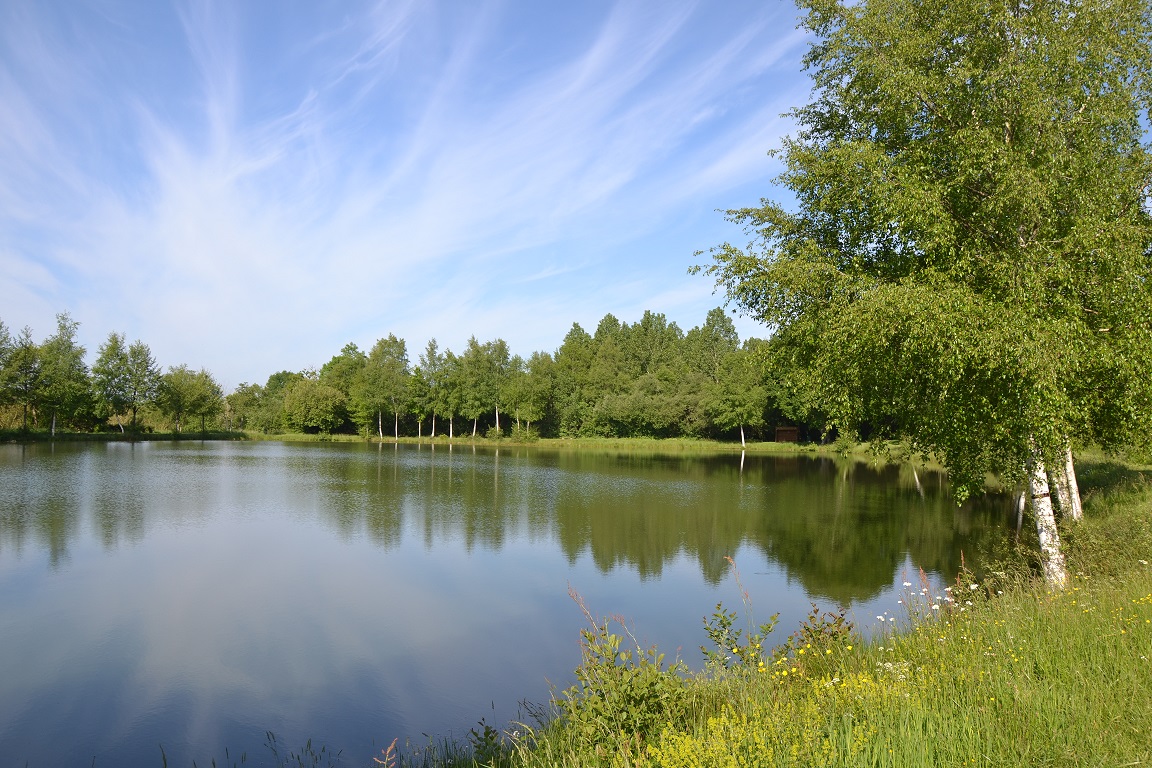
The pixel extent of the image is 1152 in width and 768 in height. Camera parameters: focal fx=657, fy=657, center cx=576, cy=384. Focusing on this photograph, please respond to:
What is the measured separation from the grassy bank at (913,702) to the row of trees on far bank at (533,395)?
62831 millimetres

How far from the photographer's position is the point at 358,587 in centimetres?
1516

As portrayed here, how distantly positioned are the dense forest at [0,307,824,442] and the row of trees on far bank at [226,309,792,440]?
176 mm

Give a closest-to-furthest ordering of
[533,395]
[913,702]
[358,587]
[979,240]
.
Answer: [913,702], [979,240], [358,587], [533,395]

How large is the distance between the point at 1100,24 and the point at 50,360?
241 ft

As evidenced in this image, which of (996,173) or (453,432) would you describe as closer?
(996,173)

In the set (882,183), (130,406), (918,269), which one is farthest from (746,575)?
(130,406)

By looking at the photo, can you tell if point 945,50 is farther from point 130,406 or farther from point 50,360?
point 130,406

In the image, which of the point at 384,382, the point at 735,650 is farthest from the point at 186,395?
the point at 735,650

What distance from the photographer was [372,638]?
39.2 feet

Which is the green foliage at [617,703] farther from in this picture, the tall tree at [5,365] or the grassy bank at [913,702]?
the tall tree at [5,365]

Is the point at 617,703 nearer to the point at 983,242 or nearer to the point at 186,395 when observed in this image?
the point at 983,242

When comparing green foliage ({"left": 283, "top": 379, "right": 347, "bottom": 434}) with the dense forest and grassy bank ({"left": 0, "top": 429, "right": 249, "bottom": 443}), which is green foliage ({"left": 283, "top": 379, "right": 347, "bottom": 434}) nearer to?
the dense forest

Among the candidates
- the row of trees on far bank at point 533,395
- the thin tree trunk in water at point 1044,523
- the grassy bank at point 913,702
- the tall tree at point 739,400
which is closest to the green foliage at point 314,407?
the row of trees on far bank at point 533,395

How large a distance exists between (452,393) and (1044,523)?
73017 mm
